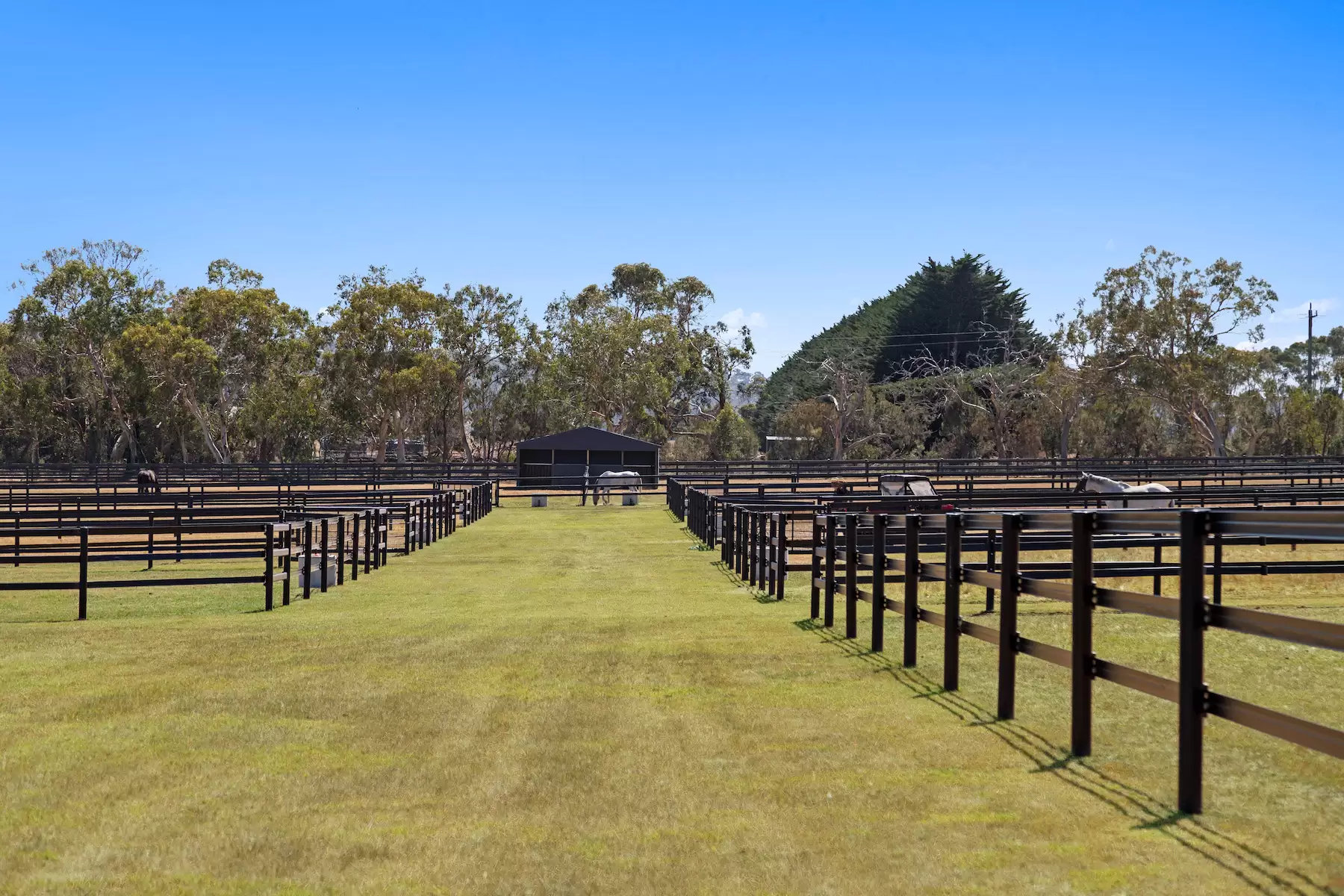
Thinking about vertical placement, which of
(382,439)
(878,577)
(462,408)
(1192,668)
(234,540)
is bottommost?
(234,540)

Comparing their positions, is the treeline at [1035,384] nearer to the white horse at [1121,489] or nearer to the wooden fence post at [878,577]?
the white horse at [1121,489]

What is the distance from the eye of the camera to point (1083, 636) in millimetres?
6590

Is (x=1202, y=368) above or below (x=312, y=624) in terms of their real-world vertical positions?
above

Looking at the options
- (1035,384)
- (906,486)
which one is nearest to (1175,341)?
(1035,384)

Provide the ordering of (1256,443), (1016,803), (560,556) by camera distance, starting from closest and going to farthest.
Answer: (1016,803) → (560,556) → (1256,443)

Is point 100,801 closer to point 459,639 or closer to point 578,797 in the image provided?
point 578,797

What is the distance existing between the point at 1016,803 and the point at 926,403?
9117cm

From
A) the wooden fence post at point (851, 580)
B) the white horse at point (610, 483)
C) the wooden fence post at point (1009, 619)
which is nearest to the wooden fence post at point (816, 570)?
the wooden fence post at point (851, 580)

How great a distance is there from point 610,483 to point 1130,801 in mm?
47484

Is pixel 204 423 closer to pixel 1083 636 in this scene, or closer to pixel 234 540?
pixel 234 540

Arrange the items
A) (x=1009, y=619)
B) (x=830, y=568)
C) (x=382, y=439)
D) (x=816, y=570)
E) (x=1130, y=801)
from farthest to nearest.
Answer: (x=382, y=439) → (x=816, y=570) → (x=830, y=568) → (x=1009, y=619) → (x=1130, y=801)

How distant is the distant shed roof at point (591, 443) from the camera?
61594mm

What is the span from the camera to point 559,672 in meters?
9.35

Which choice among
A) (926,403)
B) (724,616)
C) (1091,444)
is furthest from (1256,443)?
(724,616)
